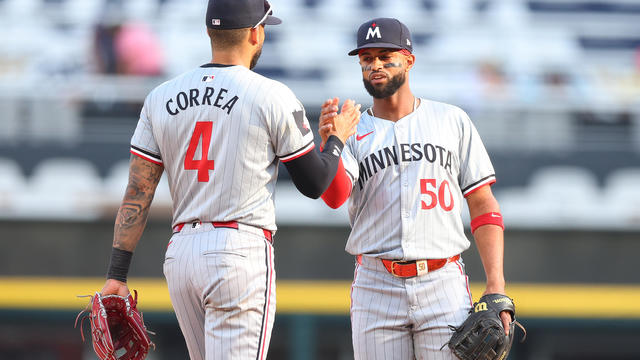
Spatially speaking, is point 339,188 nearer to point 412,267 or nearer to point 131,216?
point 412,267

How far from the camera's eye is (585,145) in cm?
844

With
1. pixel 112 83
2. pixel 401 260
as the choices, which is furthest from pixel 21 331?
pixel 401 260

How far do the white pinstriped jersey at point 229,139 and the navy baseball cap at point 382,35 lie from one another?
0.54 metres

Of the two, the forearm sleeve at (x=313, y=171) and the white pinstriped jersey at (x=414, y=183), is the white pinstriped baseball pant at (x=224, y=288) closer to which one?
the forearm sleeve at (x=313, y=171)

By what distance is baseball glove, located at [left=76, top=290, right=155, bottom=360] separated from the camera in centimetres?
275

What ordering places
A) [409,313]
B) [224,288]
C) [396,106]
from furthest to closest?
[396,106] < [409,313] < [224,288]

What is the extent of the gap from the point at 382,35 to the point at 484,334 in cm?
113

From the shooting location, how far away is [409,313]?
2961mm

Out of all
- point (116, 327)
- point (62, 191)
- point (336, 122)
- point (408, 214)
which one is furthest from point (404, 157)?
point (62, 191)

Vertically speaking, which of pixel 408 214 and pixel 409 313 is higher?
pixel 408 214

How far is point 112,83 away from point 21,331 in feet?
8.83

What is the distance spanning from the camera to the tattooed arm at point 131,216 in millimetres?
2752

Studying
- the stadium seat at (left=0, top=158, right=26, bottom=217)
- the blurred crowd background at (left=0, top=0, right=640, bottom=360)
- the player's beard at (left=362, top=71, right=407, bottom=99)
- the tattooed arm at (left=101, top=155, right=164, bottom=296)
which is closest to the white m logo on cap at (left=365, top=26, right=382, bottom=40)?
the player's beard at (left=362, top=71, right=407, bottom=99)

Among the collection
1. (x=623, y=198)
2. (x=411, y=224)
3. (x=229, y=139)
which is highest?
(x=229, y=139)
